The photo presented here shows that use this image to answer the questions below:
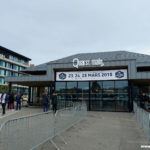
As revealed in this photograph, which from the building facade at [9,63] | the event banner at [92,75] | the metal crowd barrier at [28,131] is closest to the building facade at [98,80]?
the event banner at [92,75]

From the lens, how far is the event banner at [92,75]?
1664 centimetres

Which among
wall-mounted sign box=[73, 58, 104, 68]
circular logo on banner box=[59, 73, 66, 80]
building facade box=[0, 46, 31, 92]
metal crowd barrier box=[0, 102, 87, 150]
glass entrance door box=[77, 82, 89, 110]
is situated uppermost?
building facade box=[0, 46, 31, 92]

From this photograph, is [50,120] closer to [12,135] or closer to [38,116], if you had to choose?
[38,116]

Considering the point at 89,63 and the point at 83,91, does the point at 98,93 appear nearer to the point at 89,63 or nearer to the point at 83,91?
the point at 83,91

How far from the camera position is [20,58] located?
67750mm

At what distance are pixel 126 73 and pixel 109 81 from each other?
6.39ft

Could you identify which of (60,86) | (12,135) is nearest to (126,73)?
(60,86)

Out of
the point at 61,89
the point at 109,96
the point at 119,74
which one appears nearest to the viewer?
the point at 119,74

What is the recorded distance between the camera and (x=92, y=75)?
17422 millimetres

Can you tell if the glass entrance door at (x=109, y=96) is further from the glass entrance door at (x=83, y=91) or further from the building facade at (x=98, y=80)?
the glass entrance door at (x=83, y=91)

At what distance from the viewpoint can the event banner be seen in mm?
16641

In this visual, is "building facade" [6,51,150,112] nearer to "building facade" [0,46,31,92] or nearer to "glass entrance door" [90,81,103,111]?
"glass entrance door" [90,81,103,111]

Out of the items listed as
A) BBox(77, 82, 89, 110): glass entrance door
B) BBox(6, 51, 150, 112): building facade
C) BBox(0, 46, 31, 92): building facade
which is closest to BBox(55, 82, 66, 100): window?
BBox(6, 51, 150, 112): building facade

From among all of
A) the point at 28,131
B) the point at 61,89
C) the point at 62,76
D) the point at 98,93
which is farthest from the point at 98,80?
the point at 28,131
